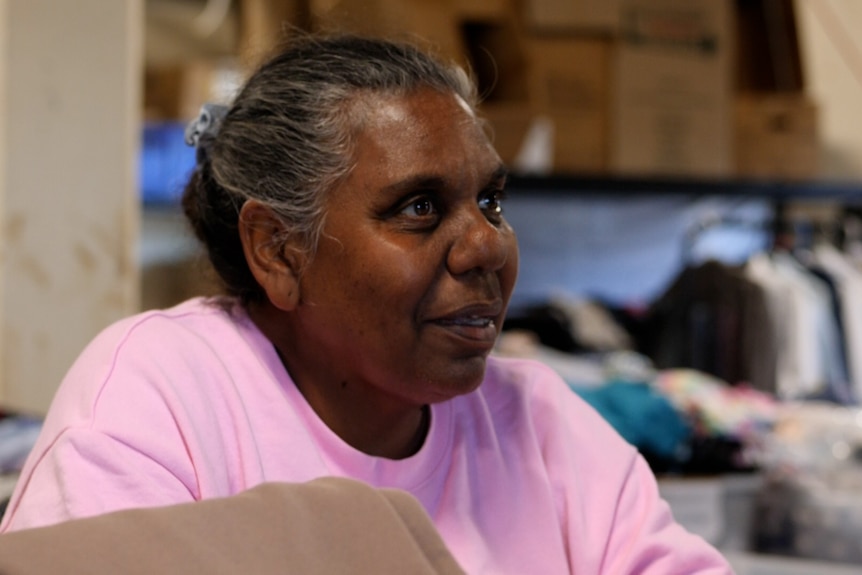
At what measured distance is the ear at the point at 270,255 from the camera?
1224 mm

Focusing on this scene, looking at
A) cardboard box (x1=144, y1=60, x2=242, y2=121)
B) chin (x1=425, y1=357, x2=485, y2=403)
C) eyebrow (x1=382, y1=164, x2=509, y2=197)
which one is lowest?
cardboard box (x1=144, y1=60, x2=242, y2=121)

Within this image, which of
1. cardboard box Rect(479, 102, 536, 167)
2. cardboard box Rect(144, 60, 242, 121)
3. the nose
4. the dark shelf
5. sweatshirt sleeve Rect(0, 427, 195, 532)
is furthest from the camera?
cardboard box Rect(144, 60, 242, 121)

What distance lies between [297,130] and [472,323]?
0.29 m

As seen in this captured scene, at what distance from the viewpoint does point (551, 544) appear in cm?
121

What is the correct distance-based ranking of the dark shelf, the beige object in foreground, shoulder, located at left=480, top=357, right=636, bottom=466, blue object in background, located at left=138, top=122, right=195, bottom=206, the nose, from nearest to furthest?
1. the beige object in foreground
2. the nose
3. shoulder, located at left=480, top=357, right=636, bottom=466
4. the dark shelf
5. blue object in background, located at left=138, top=122, right=195, bottom=206

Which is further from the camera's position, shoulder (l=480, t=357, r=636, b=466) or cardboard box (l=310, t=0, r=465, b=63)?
cardboard box (l=310, t=0, r=465, b=63)

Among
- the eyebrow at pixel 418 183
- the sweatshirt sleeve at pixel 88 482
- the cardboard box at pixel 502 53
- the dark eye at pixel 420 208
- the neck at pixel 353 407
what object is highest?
the eyebrow at pixel 418 183

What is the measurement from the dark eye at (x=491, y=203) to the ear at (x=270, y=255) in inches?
8.5

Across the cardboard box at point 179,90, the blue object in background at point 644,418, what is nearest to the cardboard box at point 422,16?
the cardboard box at point 179,90

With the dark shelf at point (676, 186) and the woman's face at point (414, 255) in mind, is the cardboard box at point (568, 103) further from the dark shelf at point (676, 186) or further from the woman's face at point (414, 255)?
the woman's face at point (414, 255)

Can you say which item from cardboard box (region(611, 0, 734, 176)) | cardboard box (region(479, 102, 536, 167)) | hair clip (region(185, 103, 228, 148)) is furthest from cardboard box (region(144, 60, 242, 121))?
hair clip (region(185, 103, 228, 148))

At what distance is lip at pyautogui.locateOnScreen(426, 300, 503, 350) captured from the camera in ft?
3.76

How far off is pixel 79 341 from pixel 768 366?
2356 millimetres

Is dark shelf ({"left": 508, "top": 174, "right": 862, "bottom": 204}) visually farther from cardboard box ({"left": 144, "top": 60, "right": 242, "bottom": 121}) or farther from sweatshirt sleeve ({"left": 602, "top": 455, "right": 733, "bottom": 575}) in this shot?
sweatshirt sleeve ({"left": 602, "top": 455, "right": 733, "bottom": 575})
